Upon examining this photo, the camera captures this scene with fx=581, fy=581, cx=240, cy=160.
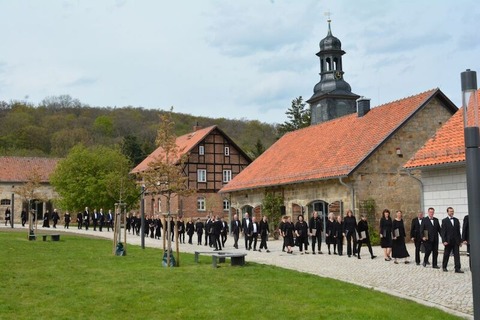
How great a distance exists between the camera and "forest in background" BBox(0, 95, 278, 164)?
69.2 m

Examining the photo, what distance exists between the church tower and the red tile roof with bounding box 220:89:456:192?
3782 mm

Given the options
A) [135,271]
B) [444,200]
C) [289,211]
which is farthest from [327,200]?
[135,271]

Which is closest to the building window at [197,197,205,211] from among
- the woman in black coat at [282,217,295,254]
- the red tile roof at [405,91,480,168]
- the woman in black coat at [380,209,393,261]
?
the woman in black coat at [282,217,295,254]

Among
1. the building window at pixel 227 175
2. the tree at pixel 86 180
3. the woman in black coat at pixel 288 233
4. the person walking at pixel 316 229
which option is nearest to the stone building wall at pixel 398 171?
the person walking at pixel 316 229

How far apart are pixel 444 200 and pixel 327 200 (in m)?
6.61

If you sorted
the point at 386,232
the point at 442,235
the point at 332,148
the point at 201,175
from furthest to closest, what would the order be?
1. the point at 201,175
2. the point at 332,148
3. the point at 386,232
4. the point at 442,235

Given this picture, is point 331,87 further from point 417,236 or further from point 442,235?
point 442,235

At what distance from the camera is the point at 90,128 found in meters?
78.9

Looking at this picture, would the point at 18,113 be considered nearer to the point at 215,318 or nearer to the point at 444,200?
the point at 444,200

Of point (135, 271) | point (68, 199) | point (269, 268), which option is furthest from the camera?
point (68, 199)

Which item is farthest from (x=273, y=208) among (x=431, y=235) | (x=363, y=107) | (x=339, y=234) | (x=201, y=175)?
(x=201, y=175)

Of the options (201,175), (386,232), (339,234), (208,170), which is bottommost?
(339,234)

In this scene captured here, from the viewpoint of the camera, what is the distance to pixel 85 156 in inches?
1935

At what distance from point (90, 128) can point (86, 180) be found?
32.4 m
